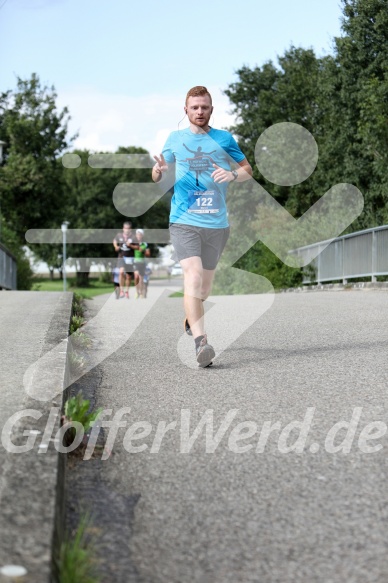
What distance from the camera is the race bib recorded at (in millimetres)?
6531

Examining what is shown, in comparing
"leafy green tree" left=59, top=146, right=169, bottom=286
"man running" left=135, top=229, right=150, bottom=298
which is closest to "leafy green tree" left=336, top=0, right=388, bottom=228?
"man running" left=135, top=229, right=150, bottom=298

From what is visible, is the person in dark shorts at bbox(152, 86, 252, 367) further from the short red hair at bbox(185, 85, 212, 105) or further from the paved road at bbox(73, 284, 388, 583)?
the paved road at bbox(73, 284, 388, 583)

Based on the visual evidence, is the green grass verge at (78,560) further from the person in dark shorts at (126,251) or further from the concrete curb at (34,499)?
the person in dark shorts at (126,251)

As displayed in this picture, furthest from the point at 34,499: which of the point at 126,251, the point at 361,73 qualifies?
the point at 361,73

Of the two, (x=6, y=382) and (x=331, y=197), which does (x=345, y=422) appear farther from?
(x=331, y=197)

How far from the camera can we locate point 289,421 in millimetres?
4465

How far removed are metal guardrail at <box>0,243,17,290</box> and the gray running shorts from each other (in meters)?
17.3

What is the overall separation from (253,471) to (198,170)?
326cm

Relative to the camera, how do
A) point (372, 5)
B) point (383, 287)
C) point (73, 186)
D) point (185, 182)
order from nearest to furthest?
point (185, 182) < point (383, 287) < point (372, 5) < point (73, 186)

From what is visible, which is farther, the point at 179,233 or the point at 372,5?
the point at 372,5

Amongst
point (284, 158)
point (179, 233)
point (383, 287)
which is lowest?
point (383, 287)

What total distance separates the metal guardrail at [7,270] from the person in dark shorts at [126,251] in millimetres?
3956

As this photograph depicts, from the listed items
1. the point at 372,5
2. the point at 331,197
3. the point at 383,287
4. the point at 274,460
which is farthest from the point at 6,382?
the point at 331,197

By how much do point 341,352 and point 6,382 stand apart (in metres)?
3.00
